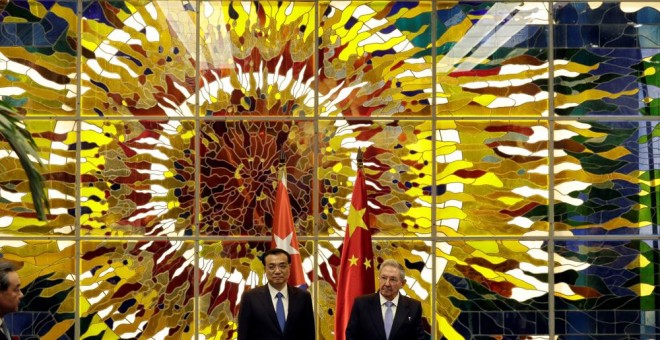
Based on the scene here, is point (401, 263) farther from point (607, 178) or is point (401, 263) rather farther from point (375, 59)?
point (607, 178)

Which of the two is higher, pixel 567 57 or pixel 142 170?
pixel 567 57

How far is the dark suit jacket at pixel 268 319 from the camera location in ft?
25.1

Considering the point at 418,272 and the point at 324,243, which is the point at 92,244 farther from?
the point at 418,272

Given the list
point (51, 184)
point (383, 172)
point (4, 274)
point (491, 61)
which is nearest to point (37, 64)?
point (51, 184)

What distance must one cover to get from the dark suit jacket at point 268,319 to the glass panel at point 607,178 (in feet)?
8.25

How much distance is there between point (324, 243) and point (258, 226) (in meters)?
0.49

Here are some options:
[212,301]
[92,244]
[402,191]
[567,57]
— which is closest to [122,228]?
[92,244]

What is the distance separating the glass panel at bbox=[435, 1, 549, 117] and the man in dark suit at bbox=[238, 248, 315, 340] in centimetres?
228

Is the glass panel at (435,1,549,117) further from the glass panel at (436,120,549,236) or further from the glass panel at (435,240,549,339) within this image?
the glass panel at (435,240,549,339)

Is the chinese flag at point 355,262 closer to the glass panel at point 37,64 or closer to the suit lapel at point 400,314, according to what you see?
the suit lapel at point 400,314

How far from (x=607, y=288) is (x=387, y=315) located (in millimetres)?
2310

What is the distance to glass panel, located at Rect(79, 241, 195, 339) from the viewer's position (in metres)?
9.34

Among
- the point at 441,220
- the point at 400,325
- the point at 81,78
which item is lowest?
the point at 400,325

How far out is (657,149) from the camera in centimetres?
943
